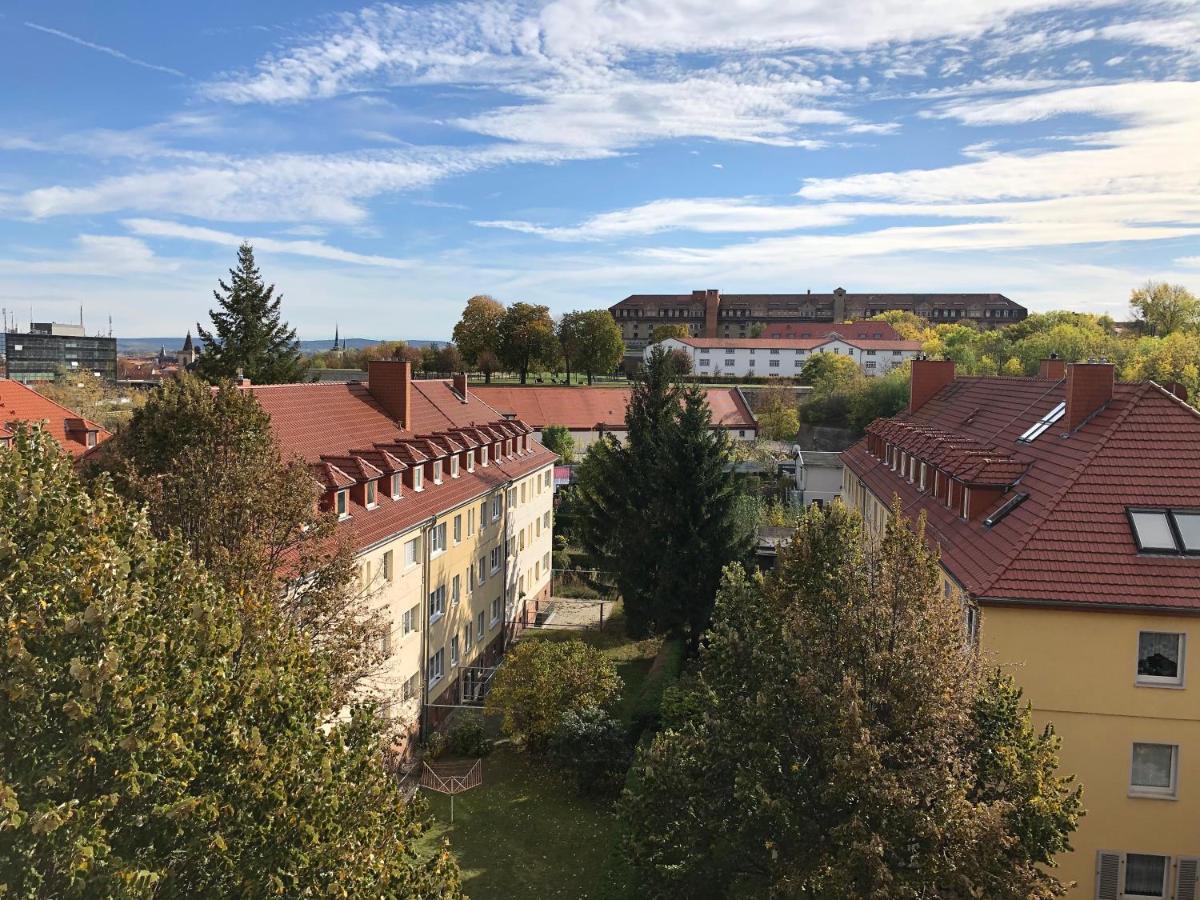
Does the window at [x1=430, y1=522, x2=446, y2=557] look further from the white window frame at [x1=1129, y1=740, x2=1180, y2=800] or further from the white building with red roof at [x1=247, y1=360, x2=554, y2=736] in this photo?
the white window frame at [x1=1129, y1=740, x2=1180, y2=800]

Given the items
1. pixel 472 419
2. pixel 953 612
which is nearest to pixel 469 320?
pixel 472 419

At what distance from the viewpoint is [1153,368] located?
68.1m

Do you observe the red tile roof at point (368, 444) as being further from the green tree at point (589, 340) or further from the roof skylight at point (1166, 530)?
the green tree at point (589, 340)

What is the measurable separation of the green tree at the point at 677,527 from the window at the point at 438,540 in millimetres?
8508

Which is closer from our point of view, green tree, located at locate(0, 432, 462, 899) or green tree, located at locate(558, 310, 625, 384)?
green tree, located at locate(0, 432, 462, 899)

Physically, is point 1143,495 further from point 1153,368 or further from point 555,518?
point 1153,368

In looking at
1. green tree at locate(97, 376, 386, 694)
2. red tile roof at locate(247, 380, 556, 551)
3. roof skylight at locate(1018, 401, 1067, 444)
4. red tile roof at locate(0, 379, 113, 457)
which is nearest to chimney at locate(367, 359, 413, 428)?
red tile roof at locate(247, 380, 556, 551)

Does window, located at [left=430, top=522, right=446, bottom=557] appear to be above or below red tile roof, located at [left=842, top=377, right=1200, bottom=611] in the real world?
below

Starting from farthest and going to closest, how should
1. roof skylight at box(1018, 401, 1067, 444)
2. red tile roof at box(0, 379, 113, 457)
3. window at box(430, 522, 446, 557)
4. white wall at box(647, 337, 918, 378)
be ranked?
white wall at box(647, 337, 918, 378)
red tile roof at box(0, 379, 113, 457)
window at box(430, 522, 446, 557)
roof skylight at box(1018, 401, 1067, 444)

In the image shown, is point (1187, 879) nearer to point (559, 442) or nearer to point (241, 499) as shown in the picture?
point (241, 499)

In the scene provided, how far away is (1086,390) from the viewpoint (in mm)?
23625

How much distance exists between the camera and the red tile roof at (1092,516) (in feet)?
60.5

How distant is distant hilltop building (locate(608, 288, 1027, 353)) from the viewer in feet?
498

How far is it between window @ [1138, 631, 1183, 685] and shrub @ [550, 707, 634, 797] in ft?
44.2
